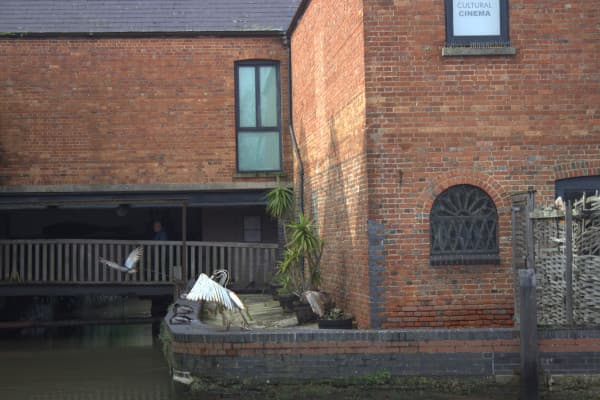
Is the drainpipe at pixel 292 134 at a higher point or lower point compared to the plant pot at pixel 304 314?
higher

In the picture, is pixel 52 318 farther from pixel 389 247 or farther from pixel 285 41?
pixel 389 247

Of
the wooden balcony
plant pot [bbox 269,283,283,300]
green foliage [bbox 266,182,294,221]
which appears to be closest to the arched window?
plant pot [bbox 269,283,283,300]

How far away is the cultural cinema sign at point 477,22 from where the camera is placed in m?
12.3

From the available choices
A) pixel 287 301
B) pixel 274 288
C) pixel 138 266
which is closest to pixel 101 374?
pixel 287 301

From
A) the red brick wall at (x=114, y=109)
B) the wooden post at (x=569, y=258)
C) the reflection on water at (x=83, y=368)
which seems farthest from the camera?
the red brick wall at (x=114, y=109)

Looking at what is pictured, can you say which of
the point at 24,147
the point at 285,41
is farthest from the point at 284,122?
the point at 24,147

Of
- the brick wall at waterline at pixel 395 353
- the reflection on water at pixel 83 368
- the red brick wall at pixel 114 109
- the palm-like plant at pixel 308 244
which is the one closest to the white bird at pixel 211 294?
the brick wall at waterline at pixel 395 353

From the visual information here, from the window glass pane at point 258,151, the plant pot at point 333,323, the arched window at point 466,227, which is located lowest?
the plant pot at point 333,323

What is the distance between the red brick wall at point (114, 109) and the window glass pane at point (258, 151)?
0.46 metres

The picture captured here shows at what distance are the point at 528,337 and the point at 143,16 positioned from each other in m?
13.0

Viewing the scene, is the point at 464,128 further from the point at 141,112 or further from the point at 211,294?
the point at 141,112

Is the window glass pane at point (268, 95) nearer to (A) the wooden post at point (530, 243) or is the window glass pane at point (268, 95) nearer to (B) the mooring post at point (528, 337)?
(A) the wooden post at point (530, 243)

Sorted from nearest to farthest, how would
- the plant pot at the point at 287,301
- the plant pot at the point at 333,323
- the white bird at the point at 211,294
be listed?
1. the white bird at the point at 211,294
2. the plant pot at the point at 333,323
3. the plant pot at the point at 287,301

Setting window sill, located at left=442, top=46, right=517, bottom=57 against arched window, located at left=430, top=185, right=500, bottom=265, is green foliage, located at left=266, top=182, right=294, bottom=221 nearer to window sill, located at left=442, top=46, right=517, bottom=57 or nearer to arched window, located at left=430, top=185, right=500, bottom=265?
arched window, located at left=430, top=185, right=500, bottom=265
